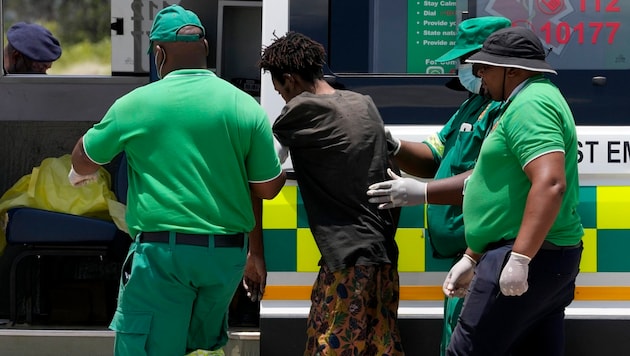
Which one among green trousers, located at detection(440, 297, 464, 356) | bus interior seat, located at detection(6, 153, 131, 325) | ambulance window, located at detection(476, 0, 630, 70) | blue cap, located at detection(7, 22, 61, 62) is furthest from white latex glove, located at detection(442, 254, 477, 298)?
blue cap, located at detection(7, 22, 61, 62)

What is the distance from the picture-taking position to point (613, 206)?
3.46 m

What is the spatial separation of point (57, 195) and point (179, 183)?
1.77m

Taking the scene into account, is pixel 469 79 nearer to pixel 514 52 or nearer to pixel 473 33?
pixel 473 33

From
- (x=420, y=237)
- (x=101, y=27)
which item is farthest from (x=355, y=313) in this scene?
(x=101, y=27)

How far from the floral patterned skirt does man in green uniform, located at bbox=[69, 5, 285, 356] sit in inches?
11.8

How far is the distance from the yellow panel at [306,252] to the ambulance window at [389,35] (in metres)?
0.54

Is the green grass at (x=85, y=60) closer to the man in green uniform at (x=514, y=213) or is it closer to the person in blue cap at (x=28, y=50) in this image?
the person in blue cap at (x=28, y=50)

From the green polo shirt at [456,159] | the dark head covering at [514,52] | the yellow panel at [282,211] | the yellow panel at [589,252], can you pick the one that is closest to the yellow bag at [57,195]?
the yellow panel at [282,211]

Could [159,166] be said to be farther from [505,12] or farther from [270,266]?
[505,12]

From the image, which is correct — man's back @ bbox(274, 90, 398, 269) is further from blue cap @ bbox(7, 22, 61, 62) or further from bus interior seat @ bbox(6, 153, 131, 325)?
blue cap @ bbox(7, 22, 61, 62)

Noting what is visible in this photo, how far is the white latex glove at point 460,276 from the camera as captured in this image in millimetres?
3068

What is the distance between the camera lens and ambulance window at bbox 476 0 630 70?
3.50 meters

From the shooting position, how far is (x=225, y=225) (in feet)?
10.2

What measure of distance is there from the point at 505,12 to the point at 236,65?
1658 millimetres
